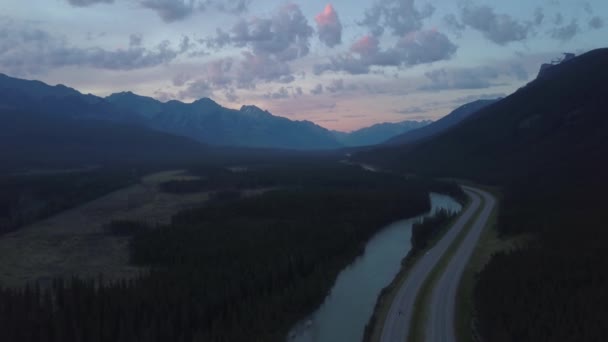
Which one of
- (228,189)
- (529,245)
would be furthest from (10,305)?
(228,189)

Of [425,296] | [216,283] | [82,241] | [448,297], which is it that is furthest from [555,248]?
[82,241]

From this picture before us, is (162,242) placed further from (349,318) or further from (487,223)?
(487,223)

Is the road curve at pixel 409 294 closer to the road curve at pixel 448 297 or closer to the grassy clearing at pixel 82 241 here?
the road curve at pixel 448 297

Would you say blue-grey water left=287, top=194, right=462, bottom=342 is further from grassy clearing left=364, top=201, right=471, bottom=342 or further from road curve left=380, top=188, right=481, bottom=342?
road curve left=380, top=188, right=481, bottom=342

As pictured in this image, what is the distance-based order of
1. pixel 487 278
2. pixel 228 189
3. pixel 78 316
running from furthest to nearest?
pixel 228 189 → pixel 487 278 → pixel 78 316

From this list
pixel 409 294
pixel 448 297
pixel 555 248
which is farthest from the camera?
pixel 555 248

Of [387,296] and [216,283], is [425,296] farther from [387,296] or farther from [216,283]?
[216,283]

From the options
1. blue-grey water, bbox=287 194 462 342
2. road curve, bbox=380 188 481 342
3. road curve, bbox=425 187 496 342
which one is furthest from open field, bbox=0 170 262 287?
road curve, bbox=425 187 496 342

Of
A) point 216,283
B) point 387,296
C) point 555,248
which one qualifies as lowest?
point 387,296
